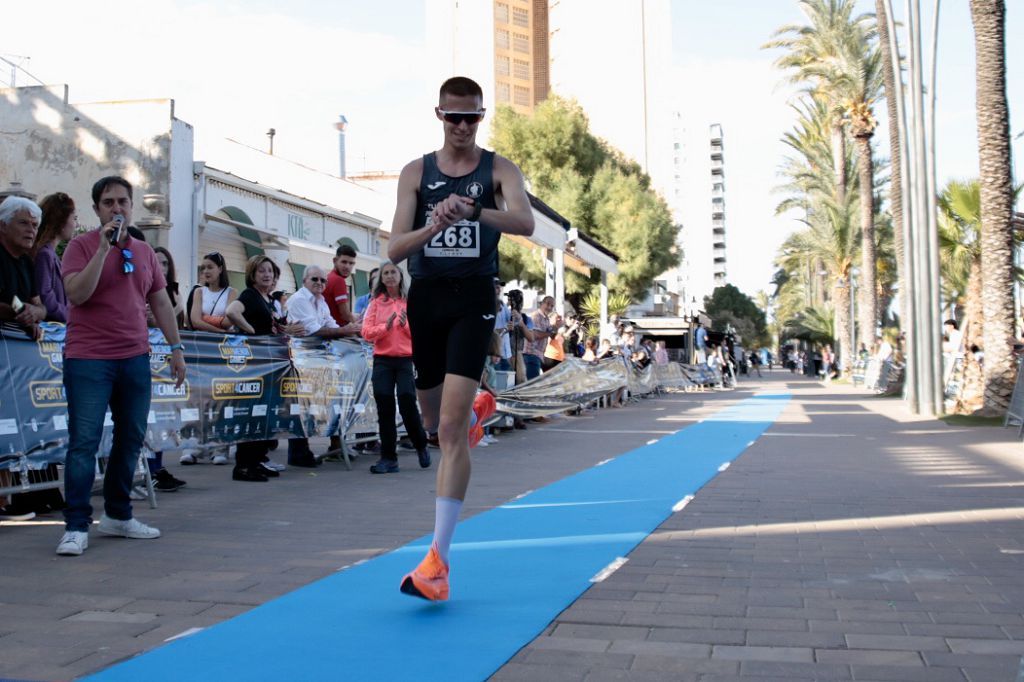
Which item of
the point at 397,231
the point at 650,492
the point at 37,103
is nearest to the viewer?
the point at 397,231

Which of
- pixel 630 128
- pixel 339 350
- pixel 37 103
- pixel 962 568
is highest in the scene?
pixel 630 128

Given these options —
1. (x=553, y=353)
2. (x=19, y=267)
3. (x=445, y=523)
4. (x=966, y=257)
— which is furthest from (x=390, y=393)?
(x=966, y=257)

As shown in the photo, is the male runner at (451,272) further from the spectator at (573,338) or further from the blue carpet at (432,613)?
the spectator at (573,338)

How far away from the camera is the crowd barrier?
21.6ft

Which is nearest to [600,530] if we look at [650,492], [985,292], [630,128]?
[650,492]

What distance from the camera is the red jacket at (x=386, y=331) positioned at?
985cm

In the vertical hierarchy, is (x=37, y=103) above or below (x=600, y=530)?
above

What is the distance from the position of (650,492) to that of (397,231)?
4.26 meters

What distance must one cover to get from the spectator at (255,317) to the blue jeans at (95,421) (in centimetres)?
305

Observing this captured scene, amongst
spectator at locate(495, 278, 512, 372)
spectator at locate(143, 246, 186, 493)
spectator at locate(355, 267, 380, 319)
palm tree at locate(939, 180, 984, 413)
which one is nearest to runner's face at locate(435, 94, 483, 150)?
spectator at locate(143, 246, 186, 493)

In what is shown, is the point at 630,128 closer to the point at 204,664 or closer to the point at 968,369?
the point at 968,369

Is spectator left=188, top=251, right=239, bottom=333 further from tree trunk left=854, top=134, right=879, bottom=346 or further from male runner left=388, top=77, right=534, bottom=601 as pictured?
tree trunk left=854, top=134, right=879, bottom=346

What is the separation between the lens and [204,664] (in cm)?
359

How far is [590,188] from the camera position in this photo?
50.4 metres
